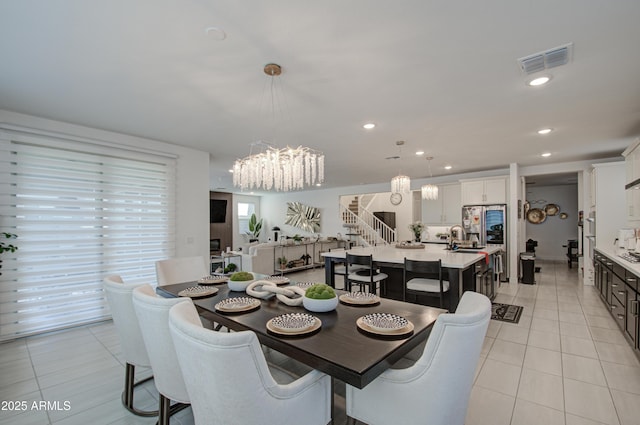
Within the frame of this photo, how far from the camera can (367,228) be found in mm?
9648

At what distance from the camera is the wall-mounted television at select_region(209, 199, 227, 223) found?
33.7 feet

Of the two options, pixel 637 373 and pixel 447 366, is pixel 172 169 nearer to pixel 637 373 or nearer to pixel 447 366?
pixel 447 366

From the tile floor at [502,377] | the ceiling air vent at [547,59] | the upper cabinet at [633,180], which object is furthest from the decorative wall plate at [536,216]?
the ceiling air vent at [547,59]

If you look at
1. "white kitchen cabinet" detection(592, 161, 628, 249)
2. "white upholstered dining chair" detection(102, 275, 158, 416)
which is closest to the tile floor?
"white upholstered dining chair" detection(102, 275, 158, 416)

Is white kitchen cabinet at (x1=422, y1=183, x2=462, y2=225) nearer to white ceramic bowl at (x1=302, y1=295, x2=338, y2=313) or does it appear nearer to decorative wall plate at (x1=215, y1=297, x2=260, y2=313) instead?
white ceramic bowl at (x1=302, y1=295, x2=338, y2=313)

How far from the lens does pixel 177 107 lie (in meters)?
3.02

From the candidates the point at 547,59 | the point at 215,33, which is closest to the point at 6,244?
the point at 215,33

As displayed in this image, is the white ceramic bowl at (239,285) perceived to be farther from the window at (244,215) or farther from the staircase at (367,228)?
the window at (244,215)

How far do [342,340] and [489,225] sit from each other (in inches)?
245

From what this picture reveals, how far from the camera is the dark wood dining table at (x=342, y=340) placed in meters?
1.21

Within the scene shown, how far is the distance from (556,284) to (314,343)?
6.75 m

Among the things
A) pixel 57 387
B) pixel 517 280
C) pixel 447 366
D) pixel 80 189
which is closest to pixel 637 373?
pixel 447 366

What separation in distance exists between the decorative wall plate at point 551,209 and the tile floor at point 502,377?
6692 millimetres

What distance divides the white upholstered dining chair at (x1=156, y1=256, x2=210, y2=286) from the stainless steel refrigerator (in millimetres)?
5793
